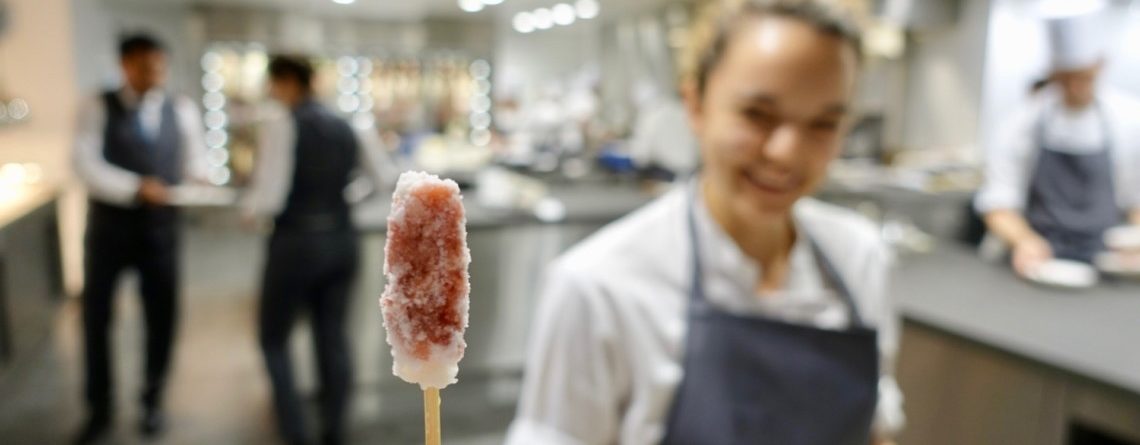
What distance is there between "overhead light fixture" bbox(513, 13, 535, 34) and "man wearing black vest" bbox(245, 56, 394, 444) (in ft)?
2.08

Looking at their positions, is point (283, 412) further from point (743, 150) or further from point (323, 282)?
point (743, 150)

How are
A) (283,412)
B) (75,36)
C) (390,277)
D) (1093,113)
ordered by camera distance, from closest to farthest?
(390,277)
(75,36)
(1093,113)
(283,412)

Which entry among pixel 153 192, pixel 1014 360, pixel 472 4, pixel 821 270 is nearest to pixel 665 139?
pixel 153 192

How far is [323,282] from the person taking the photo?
5.18ft

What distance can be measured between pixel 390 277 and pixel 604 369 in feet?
1.31

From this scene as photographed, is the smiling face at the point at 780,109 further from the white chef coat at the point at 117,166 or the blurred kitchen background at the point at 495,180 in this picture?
the white chef coat at the point at 117,166

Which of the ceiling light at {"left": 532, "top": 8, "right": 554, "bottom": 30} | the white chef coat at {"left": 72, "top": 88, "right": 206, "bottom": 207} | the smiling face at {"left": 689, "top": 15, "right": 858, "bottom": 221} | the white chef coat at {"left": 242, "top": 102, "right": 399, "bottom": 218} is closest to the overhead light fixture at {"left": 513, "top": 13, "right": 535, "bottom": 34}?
the ceiling light at {"left": 532, "top": 8, "right": 554, "bottom": 30}

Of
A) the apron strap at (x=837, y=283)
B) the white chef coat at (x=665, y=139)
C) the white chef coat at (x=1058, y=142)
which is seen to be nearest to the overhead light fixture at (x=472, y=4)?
the apron strap at (x=837, y=283)

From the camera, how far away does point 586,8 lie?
1.57 feet

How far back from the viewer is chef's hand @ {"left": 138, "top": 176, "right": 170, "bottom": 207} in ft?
5.25

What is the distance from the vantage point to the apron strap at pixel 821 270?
0.60 m

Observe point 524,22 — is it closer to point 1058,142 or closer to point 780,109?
point 780,109

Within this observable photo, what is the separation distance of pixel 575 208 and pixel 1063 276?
1361mm

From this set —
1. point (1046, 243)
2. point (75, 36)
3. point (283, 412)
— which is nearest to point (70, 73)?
point (75, 36)
